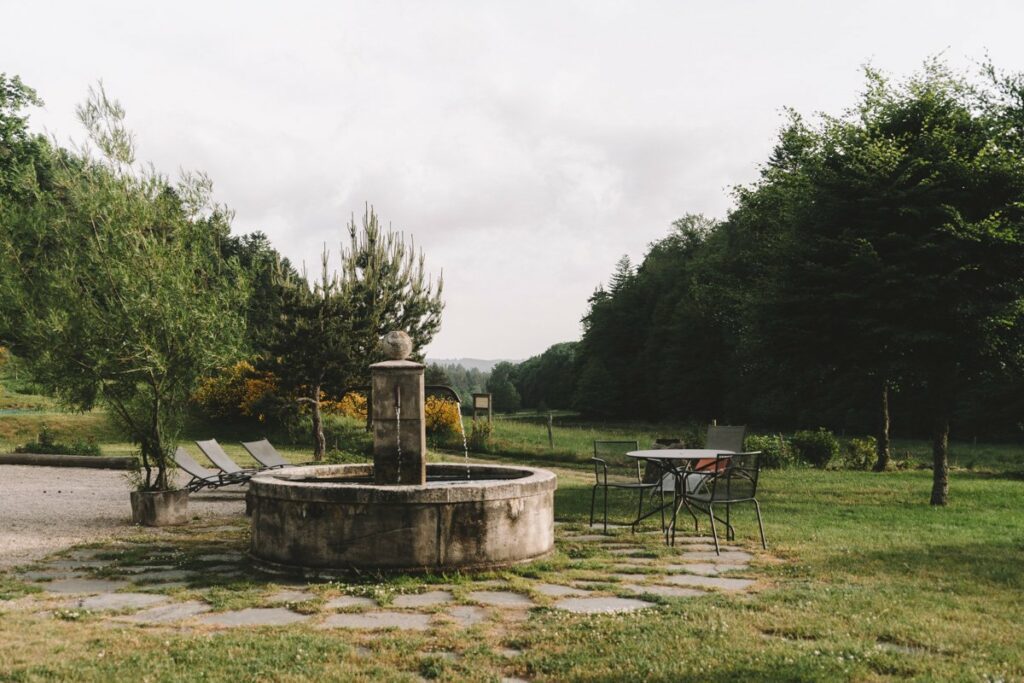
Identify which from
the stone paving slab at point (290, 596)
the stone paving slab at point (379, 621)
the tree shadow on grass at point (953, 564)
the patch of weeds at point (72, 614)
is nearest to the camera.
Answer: the stone paving slab at point (379, 621)

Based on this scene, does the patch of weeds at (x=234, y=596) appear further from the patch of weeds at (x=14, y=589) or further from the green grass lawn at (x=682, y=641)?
the patch of weeds at (x=14, y=589)

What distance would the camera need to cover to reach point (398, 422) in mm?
7828

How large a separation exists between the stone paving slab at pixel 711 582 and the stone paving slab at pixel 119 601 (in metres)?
3.84

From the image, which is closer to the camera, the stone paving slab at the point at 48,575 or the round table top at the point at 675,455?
the stone paving slab at the point at 48,575

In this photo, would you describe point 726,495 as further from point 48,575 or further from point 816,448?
point 816,448

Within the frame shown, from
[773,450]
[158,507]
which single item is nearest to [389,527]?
[158,507]

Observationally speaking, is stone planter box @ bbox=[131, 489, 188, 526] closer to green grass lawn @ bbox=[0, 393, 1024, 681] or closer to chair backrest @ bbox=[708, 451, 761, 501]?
green grass lawn @ bbox=[0, 393, 1024, 681]

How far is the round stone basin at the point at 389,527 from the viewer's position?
6.75 meters

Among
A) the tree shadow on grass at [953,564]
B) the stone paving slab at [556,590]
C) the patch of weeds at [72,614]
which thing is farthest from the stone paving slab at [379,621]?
the tree shadow on grass at [953,564]

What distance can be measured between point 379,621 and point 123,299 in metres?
6.28

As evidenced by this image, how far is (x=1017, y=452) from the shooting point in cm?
2909

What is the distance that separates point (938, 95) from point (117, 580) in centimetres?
1326

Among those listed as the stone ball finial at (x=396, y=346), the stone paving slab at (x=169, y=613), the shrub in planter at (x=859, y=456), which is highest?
the stone ball finial at (x=396, y=346)

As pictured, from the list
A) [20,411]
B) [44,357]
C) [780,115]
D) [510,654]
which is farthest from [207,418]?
[510,654]
